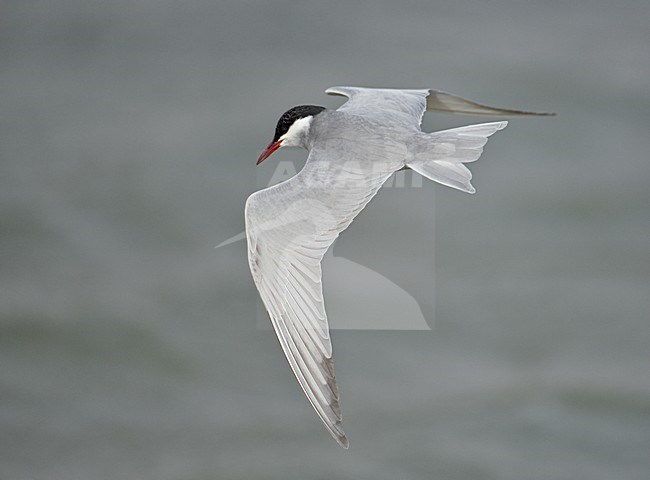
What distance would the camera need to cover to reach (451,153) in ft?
3.89

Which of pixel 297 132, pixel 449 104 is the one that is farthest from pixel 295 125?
pixel 449 104

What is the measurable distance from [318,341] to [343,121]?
0.90 ft

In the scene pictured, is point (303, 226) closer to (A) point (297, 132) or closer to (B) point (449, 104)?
(A) point (297, 132)

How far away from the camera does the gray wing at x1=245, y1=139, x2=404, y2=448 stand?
115 cm

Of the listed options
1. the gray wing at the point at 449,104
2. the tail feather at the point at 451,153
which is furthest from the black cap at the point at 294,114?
the gray wing at the point at 449,104

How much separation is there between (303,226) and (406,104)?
0.25 m

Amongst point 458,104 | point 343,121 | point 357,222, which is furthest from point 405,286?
point 343,121

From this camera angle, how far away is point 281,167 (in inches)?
52.3

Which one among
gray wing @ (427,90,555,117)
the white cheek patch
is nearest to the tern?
the white cheek patch

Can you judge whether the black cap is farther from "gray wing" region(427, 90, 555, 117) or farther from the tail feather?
"gray wing" region(427, 90, 555, 117)

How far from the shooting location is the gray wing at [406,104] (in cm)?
128

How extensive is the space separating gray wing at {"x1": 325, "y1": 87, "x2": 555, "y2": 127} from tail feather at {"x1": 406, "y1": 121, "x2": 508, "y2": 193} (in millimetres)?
59

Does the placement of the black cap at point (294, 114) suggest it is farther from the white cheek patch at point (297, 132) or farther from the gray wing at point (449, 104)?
the gray wing at point (449, 104)

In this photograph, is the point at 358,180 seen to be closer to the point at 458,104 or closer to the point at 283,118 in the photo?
the point at 283,118
